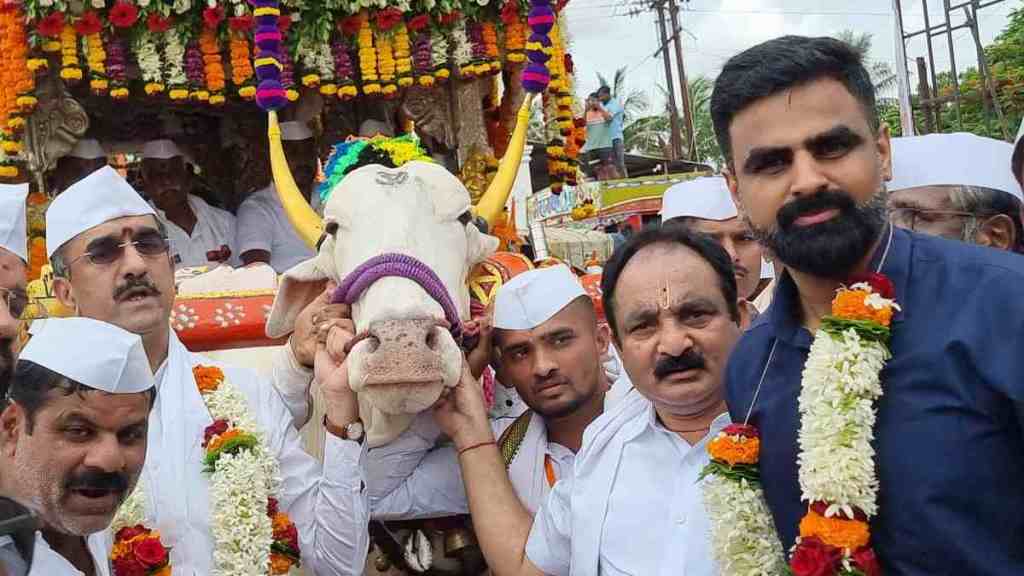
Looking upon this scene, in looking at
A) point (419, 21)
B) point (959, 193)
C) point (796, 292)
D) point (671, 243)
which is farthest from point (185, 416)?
point (419, 21)

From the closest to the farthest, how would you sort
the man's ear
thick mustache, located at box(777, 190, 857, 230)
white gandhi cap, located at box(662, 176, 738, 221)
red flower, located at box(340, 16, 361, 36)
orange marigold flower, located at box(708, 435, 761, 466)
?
thick mustache, located at box(777, 190, 857, 230), orange marigold flower, located at box(708, 435, 761, 466), the man's ear, white gandhi cap, located at box(662, 176, 738, 221), red flower, located at box(340, 16, 361, 36)

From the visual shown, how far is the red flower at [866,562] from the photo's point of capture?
184cm

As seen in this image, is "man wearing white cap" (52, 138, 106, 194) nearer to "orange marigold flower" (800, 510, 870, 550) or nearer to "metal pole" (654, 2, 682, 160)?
"orange marigold flower" (800, 510, 870, 550)

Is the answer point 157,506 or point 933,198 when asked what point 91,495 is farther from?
point 933,198

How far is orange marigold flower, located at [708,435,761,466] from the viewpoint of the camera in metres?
2.10

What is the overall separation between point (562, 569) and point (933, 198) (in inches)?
61.8

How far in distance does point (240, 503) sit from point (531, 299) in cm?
103

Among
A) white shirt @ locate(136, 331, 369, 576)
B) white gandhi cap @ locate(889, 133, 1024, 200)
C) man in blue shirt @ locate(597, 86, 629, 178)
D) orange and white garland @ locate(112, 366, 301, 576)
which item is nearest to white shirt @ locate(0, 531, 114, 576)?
orange and white garland @ locate(112, 366, 301, 576)

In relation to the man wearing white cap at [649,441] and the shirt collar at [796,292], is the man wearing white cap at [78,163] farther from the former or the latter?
the shirt collar at [796,292]

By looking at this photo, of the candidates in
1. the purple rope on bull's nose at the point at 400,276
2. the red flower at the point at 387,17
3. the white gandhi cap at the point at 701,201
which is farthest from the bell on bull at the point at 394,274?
the red flower at the point at 387,17

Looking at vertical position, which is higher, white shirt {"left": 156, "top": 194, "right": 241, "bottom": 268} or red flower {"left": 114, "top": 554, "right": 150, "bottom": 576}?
white shirt {"left": 156, "top": 194, "right": 241, "bottom": 268}

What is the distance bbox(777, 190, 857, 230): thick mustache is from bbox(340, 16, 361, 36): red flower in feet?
12.1

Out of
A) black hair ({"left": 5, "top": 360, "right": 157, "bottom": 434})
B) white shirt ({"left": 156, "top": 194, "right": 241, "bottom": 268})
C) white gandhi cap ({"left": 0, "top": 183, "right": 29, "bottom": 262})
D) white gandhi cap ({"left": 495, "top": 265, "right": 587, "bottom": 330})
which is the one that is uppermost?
white gandhi cap ({"left": 0, "top": 183, "right": 29, "bottom": 262})

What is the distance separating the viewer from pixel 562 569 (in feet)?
8.52
